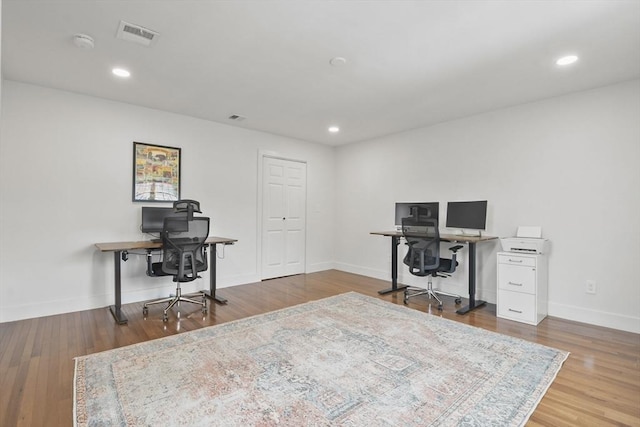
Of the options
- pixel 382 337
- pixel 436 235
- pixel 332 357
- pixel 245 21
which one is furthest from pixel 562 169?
pixel 245 21

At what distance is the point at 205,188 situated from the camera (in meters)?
4.71

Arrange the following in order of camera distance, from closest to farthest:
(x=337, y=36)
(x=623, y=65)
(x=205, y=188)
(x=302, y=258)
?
(x=337, y=36) < (x=623, y=65) < (x=205, y=188) < (x=302, y=258)

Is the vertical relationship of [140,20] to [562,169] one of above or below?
above

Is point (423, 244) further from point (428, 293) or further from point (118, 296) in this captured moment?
point (118, 296)

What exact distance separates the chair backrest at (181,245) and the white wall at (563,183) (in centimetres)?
333

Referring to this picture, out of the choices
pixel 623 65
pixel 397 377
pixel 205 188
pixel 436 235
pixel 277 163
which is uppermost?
pixel 623 65

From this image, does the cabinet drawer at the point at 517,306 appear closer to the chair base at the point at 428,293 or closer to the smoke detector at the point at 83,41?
the chair base at the point at 428,293

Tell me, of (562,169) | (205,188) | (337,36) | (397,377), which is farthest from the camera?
(205,188)

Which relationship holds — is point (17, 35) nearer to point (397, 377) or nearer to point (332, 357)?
point (332, 357)

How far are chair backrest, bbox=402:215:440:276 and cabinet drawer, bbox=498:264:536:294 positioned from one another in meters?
0.72

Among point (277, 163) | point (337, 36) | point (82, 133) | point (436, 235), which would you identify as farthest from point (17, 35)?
point (436, 235)

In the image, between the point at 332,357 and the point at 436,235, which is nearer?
the point at 332,357

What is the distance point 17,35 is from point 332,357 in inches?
141

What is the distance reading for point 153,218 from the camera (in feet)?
13.3
